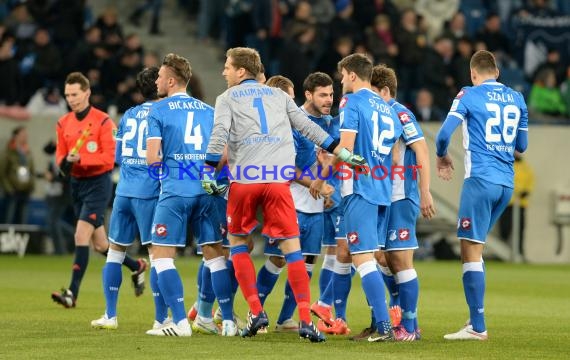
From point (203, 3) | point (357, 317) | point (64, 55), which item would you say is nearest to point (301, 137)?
point (357, 317)

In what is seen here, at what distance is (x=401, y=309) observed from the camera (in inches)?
420

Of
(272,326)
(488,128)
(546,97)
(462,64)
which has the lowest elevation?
(272,326)

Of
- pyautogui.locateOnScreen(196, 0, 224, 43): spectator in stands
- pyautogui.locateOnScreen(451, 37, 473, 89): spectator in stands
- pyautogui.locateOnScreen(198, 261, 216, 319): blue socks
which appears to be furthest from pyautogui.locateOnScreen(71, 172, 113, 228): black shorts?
pyautogui.locateOnScreen(196, 0, 224, 43): spectator in stands

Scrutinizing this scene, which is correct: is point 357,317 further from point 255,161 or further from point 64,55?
point 64,55

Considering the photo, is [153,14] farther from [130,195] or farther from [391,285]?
[391,285]

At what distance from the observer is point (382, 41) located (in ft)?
82.1

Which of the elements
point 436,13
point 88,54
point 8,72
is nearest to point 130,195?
point 8,72

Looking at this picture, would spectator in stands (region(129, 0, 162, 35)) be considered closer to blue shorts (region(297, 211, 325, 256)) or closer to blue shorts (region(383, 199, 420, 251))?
blue shorts (region(297, 211, 325, 256))

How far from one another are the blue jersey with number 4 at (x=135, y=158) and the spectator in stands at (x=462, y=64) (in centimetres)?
1433


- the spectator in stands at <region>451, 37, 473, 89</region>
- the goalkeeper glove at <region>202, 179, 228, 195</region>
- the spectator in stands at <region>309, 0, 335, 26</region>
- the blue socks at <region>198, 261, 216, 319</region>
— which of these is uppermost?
the spectator in stands at <region>309, 0, 335, 26</region>

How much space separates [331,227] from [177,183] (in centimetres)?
190

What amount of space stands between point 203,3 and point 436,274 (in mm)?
9542

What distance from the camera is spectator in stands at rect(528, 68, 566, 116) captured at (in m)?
25.0

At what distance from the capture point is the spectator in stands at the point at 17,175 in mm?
22625
